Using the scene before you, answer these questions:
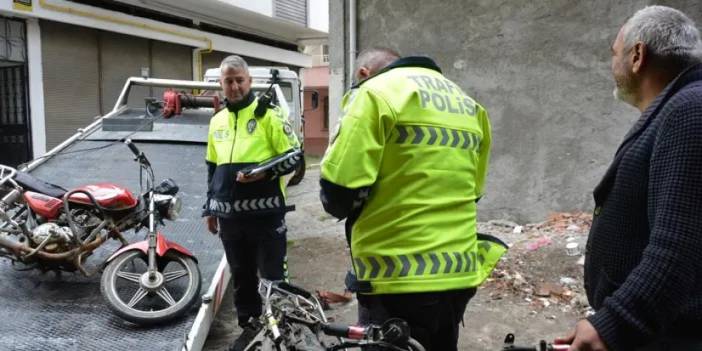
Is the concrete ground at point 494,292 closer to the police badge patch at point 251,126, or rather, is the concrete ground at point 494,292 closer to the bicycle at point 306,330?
the police badge patch at point 251,126

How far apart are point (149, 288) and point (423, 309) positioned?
7.35ft

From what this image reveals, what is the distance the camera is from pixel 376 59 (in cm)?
227

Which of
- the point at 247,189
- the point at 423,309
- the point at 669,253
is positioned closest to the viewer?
the point at 669,253

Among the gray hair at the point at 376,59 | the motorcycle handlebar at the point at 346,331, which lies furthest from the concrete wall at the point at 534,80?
the motorcycle handlebar at the point at 346,331

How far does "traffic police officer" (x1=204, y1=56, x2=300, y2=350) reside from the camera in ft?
12.4

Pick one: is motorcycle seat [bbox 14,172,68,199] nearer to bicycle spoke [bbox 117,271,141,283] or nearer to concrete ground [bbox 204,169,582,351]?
bicycle spoke [bbox 117,271,141,283]

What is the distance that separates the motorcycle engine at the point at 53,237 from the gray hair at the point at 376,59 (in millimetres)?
2507

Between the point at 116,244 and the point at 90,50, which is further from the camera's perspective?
the point at 90,50

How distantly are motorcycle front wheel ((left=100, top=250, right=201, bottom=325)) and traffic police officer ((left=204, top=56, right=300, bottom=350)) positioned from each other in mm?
326

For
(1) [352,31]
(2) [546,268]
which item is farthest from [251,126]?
(1) [352,31]

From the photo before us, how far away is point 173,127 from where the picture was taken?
674 centimetres

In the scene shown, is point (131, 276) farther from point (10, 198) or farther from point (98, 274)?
point (10, 198)

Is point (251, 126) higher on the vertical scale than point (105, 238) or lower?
higher

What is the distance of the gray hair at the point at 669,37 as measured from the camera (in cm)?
164
